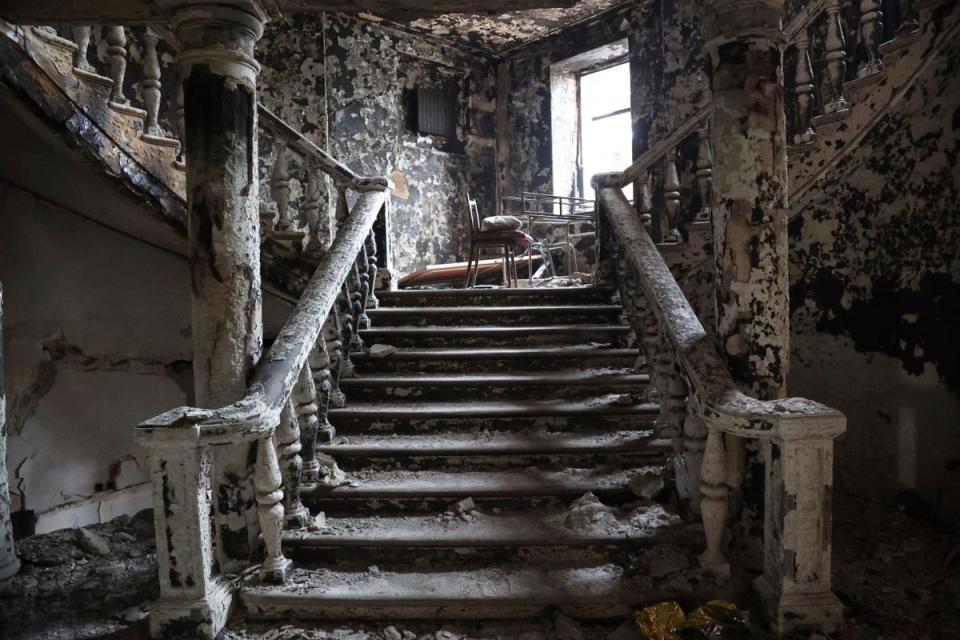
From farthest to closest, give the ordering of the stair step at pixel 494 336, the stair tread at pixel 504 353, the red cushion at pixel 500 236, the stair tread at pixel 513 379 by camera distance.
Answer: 1. the red cushion at pixel 500 236
2. the stair step at pixel 494 336
3. the stair tread at pixel 504 353
4. the stair tread at pixel 513 379

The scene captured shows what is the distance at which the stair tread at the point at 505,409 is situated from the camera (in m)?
3.60

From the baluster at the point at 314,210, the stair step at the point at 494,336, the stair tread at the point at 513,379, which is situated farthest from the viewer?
the stair step at the point at 494,336

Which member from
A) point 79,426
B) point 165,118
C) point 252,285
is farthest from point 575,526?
point 165,118

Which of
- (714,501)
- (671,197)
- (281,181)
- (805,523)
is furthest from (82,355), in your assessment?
(805,523)

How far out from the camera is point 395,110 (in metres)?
8.65

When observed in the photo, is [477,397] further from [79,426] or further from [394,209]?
[394,209]

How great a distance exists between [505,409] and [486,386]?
12.0 inches

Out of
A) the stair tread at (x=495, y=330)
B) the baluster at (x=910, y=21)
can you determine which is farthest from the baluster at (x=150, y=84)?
the baluster at (x=910, y=21)

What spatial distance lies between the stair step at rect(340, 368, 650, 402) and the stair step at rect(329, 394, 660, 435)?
5.9 inches

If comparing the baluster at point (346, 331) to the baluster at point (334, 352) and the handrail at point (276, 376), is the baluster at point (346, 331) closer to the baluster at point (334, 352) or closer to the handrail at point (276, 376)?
the baluster at point (334, 352)

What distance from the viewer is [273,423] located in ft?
8.11

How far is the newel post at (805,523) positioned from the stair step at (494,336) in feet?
7.29

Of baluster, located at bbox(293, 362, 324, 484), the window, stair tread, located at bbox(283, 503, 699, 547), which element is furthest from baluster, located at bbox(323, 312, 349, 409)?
the window

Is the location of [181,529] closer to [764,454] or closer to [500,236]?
[764,454]
